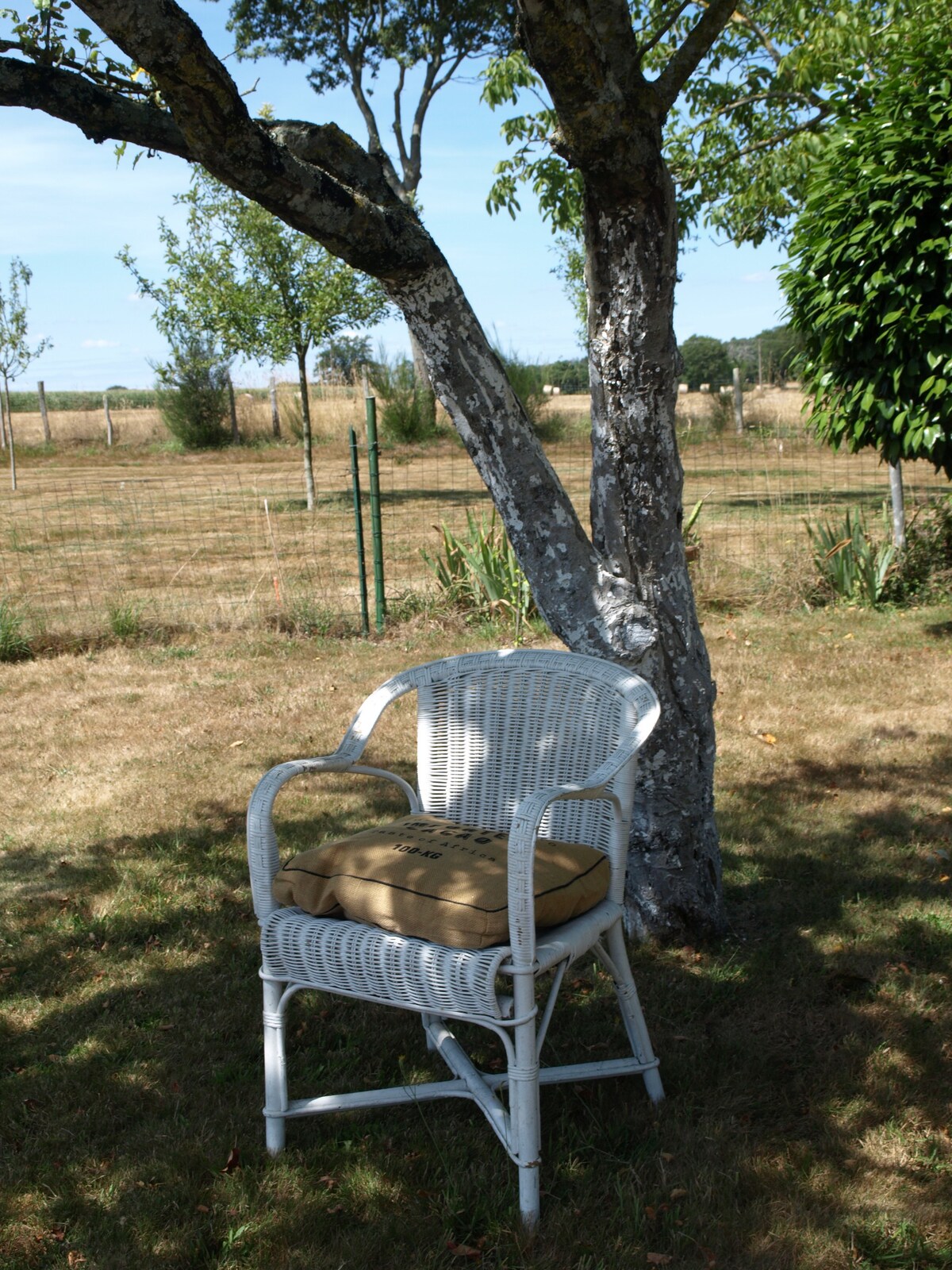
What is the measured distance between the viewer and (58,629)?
7.48 m

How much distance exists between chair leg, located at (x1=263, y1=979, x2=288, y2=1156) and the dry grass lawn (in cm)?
6

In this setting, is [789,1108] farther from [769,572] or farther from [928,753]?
[769,572]

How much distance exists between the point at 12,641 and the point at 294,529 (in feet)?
19.4

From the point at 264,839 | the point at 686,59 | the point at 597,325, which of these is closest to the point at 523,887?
the point at 264,839

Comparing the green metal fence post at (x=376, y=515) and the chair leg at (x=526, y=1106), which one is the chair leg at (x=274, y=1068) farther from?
the green metal fence post at (x=376, y=515)

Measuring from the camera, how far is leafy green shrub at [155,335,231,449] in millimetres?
23156

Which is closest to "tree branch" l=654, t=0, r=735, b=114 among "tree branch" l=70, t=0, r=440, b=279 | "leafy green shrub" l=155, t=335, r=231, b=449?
"tree branch" l=70, t=0, r=440, b=279

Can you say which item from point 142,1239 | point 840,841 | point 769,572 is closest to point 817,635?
point 769,572

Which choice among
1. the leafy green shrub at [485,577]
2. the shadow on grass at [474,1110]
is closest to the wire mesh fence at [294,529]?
the leafy green shrub at [485,577]

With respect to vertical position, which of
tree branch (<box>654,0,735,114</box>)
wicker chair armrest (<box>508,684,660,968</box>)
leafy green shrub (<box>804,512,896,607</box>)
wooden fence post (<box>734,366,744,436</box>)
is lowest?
leafy green shrub (<box>804,512,896,607</box>)

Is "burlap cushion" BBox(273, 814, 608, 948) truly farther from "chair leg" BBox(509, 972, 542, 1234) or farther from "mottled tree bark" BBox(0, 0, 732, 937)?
"mottled tree bark" BBox(0, 0, 732, 937)

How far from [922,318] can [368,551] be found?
605 centimetres

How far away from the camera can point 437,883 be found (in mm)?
2346

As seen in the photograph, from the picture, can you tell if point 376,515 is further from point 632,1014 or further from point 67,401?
point 67,401
